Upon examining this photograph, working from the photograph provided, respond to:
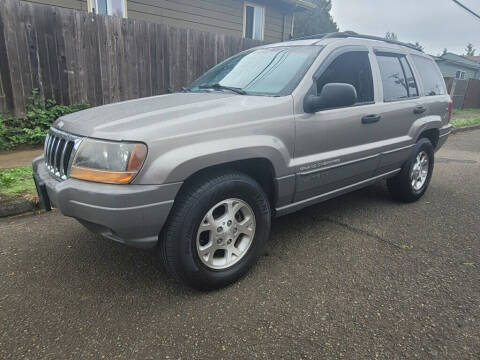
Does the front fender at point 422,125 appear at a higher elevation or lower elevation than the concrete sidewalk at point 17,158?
higher

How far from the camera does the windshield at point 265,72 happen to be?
9.30 feet

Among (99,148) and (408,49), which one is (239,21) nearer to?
(408,49)

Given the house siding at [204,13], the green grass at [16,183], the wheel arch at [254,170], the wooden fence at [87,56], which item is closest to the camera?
the wheel arch at [254,170]

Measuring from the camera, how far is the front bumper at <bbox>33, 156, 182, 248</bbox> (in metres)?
1.98

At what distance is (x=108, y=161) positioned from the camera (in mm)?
2039

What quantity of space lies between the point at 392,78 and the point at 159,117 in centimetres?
273

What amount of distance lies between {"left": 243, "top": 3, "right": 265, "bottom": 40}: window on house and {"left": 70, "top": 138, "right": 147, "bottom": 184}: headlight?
1095cm

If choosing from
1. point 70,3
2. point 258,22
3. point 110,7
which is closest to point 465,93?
point 258,22

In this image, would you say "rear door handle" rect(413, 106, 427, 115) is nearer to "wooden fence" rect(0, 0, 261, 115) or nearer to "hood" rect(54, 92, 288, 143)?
"hood" rect(54, 92, 288, 143)

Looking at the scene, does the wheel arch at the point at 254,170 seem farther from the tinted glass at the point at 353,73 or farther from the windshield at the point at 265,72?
the tinted glass at the point at 353,73

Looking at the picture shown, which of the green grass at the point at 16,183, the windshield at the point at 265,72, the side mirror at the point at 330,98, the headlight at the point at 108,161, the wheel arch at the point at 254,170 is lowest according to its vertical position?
the green grass at the point at 16,183

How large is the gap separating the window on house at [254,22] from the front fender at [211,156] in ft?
34.4

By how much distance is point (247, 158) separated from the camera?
241 cm

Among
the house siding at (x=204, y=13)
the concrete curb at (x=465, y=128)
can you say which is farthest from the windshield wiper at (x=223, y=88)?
the concrete curb at (x=465, y=128)
